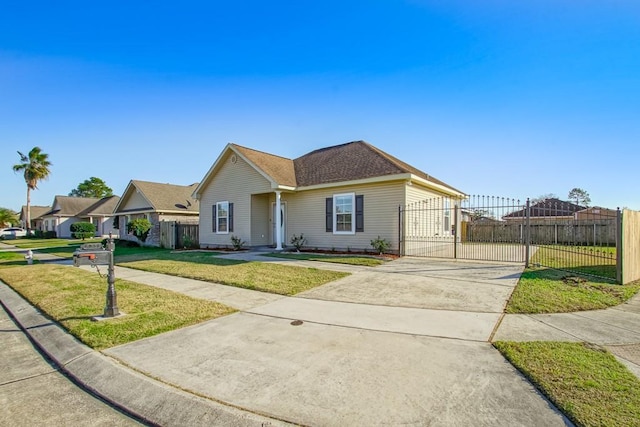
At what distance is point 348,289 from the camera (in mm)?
7164

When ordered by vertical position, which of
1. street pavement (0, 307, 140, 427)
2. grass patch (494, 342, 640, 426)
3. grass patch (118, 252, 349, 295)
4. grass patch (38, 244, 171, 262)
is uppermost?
grass patch (494, 342, 640, 426)

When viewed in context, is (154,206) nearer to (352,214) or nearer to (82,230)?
(82,230)

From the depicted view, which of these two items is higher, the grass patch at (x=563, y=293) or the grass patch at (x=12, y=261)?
the grass patch at (x=563, y=293)

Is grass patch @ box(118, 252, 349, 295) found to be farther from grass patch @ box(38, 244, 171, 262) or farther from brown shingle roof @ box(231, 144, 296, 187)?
brown shingle roof @ box(231, 144, 296, 187)

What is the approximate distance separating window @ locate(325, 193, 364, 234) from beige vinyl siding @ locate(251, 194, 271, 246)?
4.22 metres

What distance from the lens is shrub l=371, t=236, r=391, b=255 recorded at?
40.8 ft

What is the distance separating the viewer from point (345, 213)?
13.9 m

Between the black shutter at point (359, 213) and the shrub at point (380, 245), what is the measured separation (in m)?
0.97

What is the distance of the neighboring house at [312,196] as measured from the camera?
12938 mm

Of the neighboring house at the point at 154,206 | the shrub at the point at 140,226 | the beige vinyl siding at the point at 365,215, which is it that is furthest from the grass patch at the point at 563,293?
the shrub at the point at 140,226

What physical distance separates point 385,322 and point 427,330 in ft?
2.16

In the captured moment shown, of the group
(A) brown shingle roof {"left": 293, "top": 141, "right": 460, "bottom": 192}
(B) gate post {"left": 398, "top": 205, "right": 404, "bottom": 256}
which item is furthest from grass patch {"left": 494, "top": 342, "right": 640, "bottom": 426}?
(A) brown shingle roof {"left": 293, "top": 141, "right": 460, "bottom": 192}

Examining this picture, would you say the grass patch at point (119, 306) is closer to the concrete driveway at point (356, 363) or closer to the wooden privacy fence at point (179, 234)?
the concrete driveway at point (356, 363)

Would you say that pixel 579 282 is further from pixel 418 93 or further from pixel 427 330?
pixel 418 93
